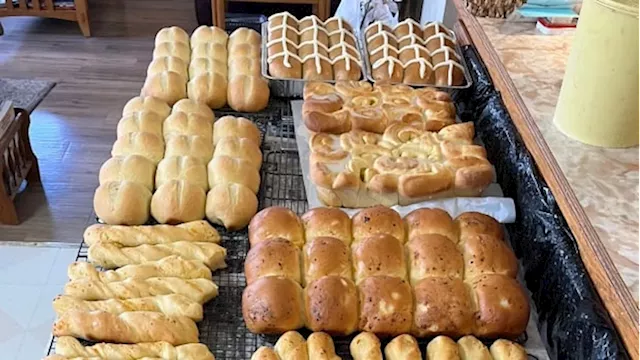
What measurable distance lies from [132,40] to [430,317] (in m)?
3.27

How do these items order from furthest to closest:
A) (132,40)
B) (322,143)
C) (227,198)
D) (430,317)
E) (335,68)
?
(132,40), (335,68), (322,143), (227,198), (430,317)

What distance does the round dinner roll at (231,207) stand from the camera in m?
1.43

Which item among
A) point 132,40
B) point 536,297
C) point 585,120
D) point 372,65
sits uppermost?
point 585,120

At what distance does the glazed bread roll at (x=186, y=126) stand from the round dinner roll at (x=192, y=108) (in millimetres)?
28

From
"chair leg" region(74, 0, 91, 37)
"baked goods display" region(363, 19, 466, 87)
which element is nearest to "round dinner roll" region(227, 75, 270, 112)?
"baked goods display" region(363, 19, 466, 87)

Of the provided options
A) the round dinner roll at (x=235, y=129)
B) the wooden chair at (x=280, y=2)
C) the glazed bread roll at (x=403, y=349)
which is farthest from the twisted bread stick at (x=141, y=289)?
the wooden chair at (x=280, y=2)

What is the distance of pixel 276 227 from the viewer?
1341 millimetres

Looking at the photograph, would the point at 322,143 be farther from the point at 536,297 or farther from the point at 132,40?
the point at 132,40

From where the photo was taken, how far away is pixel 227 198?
1.44 meters

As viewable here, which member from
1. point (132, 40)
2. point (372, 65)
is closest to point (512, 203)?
point (372, 65)

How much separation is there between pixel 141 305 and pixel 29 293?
119 cm

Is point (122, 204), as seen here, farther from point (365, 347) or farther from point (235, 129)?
point (365, 347)

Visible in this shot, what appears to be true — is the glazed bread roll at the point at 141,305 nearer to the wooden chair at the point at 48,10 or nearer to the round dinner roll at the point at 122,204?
the round dinner roll at the point at 122,204

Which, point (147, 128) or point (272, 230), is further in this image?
point (147, 128)
